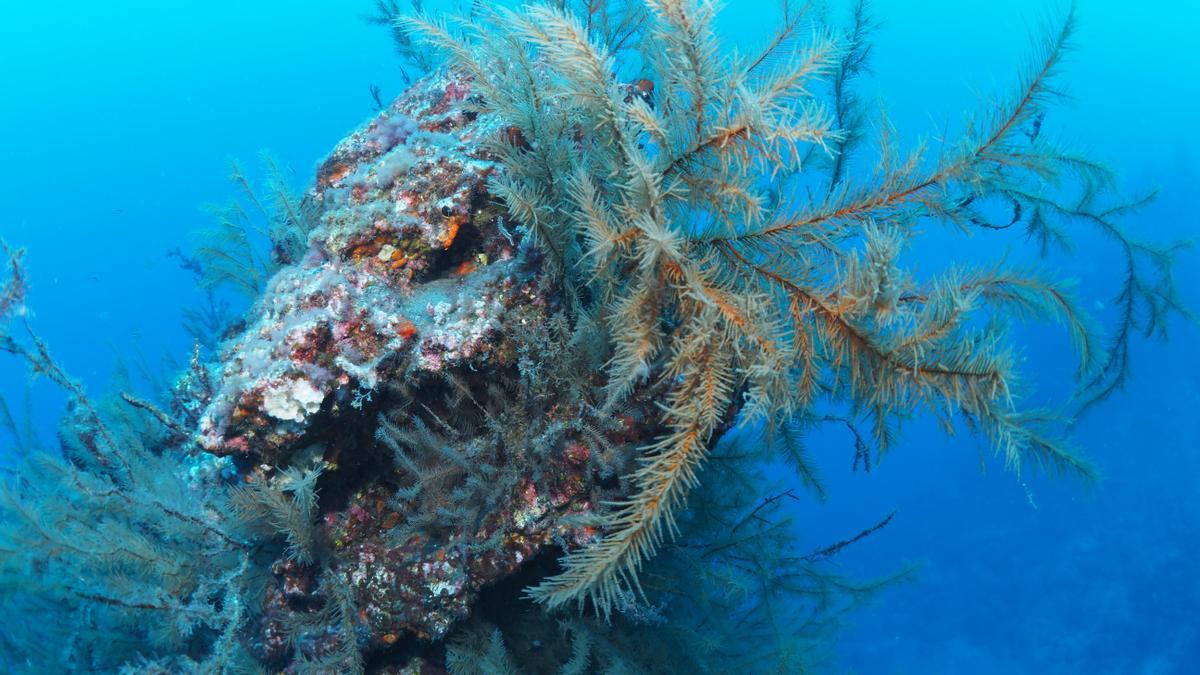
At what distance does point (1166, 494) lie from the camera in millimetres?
16422

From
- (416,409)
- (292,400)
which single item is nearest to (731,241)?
(416,409)

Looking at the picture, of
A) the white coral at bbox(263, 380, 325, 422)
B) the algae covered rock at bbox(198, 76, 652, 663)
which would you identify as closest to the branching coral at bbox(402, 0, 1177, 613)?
the algae covered rock at bbox(198, 76, 652, 663)

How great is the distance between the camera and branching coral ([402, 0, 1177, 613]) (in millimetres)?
2549

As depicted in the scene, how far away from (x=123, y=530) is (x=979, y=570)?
782 inches

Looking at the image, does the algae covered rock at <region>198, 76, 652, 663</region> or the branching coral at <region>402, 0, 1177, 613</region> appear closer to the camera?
the branching coral at <region>402, 0, 1177, 613</region>

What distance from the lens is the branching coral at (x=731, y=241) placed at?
2.55m

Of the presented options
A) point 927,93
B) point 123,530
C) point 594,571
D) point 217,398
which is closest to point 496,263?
point 217,398

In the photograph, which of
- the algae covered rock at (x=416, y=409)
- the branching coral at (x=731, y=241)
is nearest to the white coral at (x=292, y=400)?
the algae covered rock at (x=416, y=409)

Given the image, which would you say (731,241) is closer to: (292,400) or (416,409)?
(416,409)

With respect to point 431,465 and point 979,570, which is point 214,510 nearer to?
point 431,465

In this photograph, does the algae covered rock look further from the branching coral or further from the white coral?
the branching coral

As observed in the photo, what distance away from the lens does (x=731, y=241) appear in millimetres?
3059

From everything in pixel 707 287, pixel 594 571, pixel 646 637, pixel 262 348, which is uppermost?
pixel 262 348

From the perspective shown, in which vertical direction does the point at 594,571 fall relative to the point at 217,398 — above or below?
below
